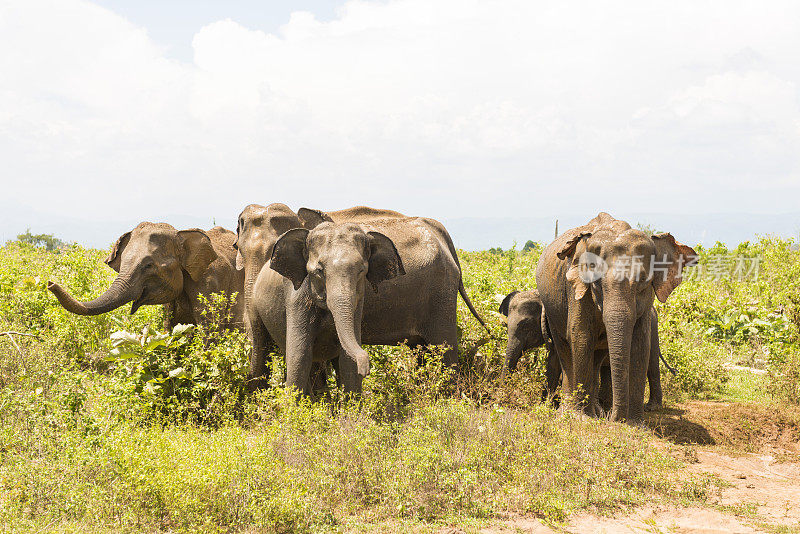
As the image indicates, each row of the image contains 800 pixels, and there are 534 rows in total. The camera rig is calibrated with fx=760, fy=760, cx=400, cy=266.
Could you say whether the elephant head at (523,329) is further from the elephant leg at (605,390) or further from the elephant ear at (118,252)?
the elephant ear at (118,252)

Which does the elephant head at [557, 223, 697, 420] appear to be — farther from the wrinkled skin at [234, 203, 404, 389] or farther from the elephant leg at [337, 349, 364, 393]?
the wrinkled skin at [234, 203, 404, 389]

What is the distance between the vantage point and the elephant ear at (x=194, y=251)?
11.1m

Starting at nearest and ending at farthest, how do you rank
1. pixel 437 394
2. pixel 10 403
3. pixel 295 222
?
pixel 10 403 < pixel 437 394 < pixel 295 222

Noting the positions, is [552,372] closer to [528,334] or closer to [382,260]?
[528,334]

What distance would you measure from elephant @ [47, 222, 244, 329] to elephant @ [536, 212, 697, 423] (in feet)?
14.3

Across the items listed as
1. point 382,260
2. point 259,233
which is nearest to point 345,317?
point 382,260

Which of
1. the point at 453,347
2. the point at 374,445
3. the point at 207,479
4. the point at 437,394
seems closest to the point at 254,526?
the point at 207,479

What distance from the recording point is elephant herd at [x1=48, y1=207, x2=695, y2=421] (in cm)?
792

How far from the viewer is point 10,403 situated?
788cm

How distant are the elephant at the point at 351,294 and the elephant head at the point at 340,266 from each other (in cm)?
1

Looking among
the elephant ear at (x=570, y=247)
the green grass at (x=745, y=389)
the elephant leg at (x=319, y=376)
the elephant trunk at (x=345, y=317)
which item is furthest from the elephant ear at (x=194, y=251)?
the green grass at (x=745, y=389)

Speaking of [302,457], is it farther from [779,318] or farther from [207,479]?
[779,318]

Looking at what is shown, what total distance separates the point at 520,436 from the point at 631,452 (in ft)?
3.57

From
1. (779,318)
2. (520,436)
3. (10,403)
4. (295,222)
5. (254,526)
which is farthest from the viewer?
(779,318)
